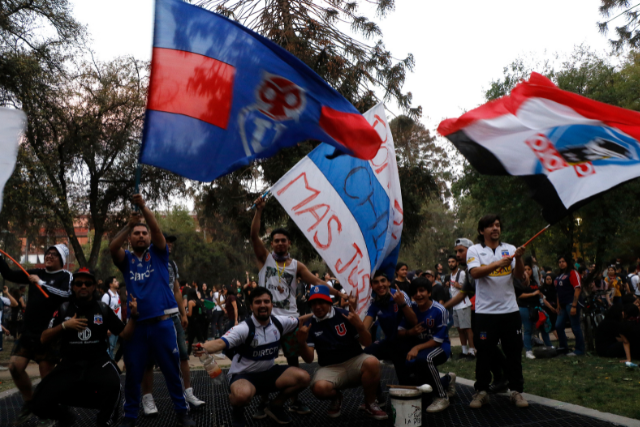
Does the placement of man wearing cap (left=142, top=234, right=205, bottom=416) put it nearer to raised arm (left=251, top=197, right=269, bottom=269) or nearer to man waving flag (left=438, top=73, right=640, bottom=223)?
raised arm (left=251, top=197, right=269, bottom=269)

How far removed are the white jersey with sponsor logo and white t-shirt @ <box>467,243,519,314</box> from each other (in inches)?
73.0

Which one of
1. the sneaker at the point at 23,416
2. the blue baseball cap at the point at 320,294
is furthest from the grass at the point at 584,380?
the sneaker at the point at 23,416

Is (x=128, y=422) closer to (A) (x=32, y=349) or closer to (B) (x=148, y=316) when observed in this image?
(B) (x=148, y=316)

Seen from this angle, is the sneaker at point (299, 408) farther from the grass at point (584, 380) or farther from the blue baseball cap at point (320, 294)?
the grass at point (584, 380)

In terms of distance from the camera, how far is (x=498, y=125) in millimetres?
5469

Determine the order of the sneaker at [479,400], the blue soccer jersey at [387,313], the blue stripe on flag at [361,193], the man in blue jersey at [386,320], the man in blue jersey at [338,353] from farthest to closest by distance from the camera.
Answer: the blue soccer jersey at [387,313] < the blue stripe on flag at [361,193] < the man in blue jersey at [386,320] < the sneaker at [479,400] < the man in blue jersey at [338,353]

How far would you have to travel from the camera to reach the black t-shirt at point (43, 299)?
5.87 metres

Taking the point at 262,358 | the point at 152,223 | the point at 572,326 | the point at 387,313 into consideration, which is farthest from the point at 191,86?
the point at 572,326

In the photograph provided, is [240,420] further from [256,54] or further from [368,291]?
[256,54]

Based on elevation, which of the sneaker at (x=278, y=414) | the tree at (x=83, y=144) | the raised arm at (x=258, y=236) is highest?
the tree at (x=83, y=144)

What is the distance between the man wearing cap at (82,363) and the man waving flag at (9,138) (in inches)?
44.9

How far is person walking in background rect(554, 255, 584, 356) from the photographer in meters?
9.71

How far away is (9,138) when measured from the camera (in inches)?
206

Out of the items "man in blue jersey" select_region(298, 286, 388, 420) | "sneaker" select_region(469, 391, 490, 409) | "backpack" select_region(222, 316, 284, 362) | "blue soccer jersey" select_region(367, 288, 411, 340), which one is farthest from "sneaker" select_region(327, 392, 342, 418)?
"sneaker" select_region(469, 391, 490, 409)
